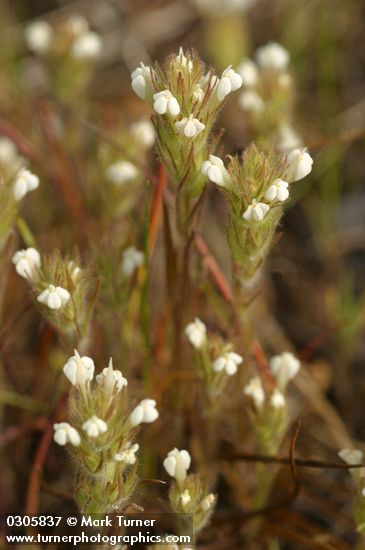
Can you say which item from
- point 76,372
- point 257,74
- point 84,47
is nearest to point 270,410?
point 76,372

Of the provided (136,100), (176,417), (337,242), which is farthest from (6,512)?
(136,100)

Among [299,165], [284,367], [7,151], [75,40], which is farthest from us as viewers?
[75,40]

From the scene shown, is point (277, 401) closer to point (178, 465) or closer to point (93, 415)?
point (178, 465)

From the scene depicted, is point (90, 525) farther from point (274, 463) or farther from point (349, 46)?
point (349, 46)

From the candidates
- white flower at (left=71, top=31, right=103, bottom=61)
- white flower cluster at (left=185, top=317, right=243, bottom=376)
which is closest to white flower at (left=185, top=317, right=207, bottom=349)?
white flower cluster at (left=185, top=317, right=243, bottom=376)

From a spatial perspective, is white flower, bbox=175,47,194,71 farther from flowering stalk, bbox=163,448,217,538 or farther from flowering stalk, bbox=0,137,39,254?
flowering stalk, bbox=163,448,217,538

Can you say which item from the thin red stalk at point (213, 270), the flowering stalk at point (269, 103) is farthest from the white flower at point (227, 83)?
the flowering stalk at point (269, 103)

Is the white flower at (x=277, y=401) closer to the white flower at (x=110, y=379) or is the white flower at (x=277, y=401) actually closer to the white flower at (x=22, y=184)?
the white flower at (x=110, y=379)
